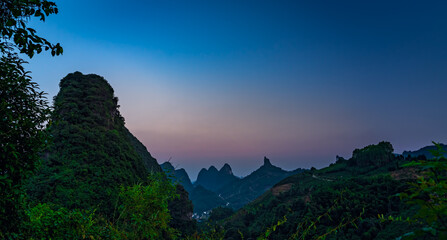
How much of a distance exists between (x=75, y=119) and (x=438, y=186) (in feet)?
153

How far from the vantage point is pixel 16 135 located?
408 cm

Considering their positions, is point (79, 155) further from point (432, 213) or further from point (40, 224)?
point (432, 213)

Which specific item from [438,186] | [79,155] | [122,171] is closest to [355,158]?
[122,171]

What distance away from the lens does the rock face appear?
1000 inches

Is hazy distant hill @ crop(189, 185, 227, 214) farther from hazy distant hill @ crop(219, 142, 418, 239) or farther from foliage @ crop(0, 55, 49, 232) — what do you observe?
foliage @ crop(0, 55, 49, 232)

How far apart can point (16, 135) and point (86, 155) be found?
112 ft

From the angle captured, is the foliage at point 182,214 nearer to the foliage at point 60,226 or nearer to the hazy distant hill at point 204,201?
the foliage at point 60,226

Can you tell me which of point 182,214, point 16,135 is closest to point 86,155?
point 182,214

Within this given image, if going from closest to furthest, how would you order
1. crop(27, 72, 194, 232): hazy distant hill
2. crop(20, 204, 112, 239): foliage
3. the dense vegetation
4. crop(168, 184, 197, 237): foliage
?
the dense vegetation → crop(20, 204, 112, 239): foliage → crop(27, 72, 194, 232): hazy distant hill → crop(168, 184, 197, 237): foliage

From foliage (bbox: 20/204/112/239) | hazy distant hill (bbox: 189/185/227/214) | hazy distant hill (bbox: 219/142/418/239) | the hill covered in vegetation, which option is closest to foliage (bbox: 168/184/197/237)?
the hill covered in vegetation

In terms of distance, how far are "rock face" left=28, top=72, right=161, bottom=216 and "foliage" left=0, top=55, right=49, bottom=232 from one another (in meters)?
15.7

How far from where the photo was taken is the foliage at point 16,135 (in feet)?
12.6

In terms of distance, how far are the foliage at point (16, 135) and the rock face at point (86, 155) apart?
15.7 metres

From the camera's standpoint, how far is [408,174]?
46375 mm
